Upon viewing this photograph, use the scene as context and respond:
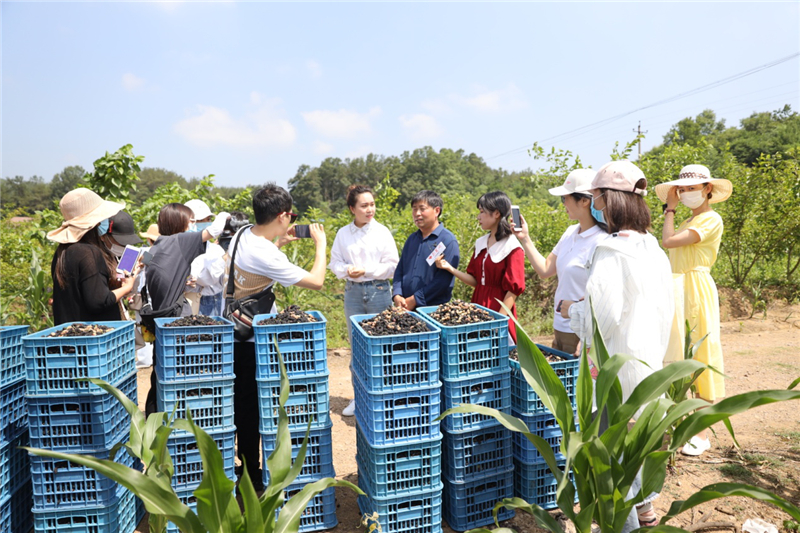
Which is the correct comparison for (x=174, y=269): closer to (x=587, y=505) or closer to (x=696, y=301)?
(x=587, y=505)

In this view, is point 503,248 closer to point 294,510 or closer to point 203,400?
point 203,400

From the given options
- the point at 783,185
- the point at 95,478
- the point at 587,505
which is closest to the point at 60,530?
the point at 95,478

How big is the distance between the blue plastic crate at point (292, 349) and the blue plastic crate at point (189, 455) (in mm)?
387

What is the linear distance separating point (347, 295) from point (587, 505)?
9.26ft

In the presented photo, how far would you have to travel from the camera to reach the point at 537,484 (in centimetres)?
294

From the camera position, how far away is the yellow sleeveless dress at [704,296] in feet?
12.6

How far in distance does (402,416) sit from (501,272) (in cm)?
159

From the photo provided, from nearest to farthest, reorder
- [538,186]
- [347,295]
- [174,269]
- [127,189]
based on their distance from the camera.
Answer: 1. [174,269]
2. [347,295]
3. [127,189]
4. [538,186]

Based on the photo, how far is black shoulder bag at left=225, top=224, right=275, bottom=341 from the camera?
121 inches

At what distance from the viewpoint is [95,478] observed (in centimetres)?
260

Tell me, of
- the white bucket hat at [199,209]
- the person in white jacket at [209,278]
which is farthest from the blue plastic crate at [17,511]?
the white bucket hat at [199,209]

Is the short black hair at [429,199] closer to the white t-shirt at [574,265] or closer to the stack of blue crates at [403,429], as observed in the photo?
the white t-shirt at [574,265]

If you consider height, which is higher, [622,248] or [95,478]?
[622,248]

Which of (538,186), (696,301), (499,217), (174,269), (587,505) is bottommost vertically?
(587,505)
